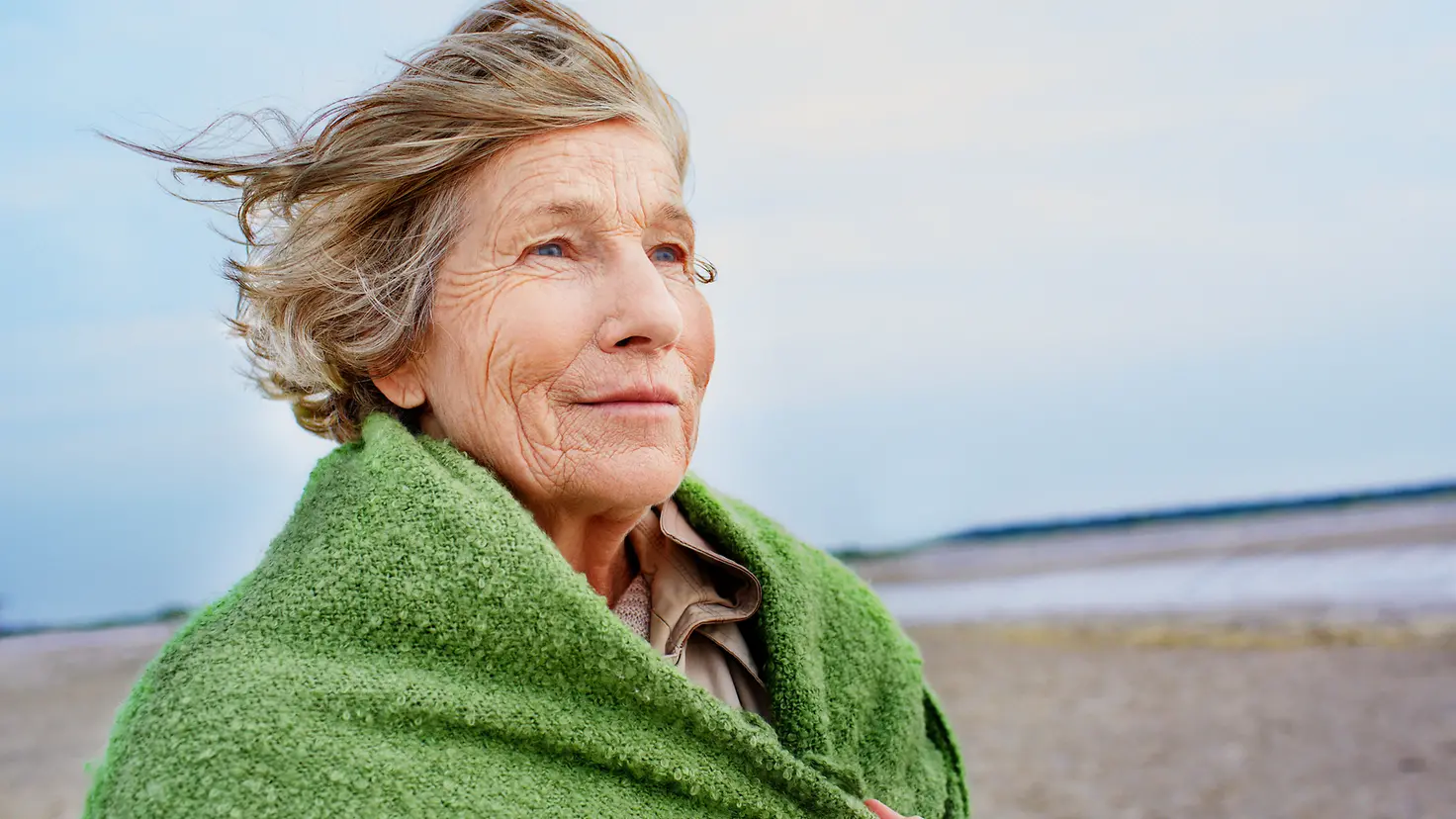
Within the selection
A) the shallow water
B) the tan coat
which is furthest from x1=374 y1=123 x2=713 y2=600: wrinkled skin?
the shallow water

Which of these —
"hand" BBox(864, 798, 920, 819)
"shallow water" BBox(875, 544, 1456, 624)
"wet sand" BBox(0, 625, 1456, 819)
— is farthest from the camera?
"shallow water" BBox(875, 544, 1456, 624)

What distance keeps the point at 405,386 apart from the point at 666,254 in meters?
0.48

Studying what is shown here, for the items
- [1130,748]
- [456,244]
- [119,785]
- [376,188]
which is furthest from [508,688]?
[1130,748]

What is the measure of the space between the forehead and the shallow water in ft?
37.8

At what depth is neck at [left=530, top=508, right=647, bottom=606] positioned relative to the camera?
1.82 m

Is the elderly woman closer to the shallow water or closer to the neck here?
the neck

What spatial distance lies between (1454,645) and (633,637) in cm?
972

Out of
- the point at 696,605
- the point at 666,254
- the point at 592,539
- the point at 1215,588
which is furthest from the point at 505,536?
the point at 1215,588

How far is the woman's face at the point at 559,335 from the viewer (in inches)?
66.7

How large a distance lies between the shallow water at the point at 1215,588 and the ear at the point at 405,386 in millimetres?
11635

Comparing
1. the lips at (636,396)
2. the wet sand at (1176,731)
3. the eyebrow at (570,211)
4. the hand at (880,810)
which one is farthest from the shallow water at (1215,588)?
the eyebrow at (570,211)

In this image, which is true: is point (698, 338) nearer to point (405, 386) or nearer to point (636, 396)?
point (636, 396)

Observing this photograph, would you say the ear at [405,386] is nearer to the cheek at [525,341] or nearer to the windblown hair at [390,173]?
the windblown hair at [390,173]

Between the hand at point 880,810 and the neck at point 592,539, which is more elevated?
the neck at point 592,539
